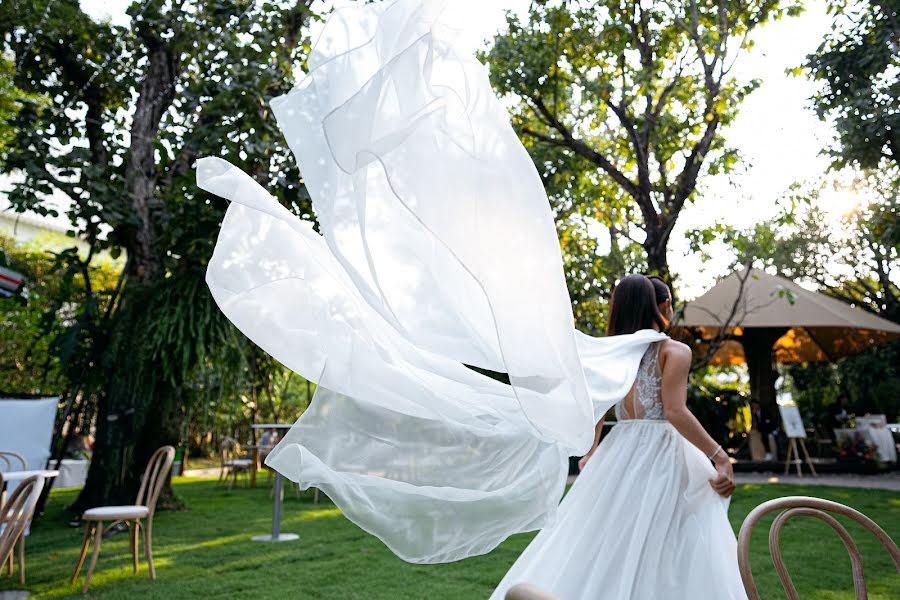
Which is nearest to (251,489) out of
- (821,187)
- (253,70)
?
(253,70)

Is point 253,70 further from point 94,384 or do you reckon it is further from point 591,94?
point 591,94

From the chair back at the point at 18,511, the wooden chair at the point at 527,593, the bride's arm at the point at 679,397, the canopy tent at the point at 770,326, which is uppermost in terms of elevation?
the canopy tent at the point at 770,326

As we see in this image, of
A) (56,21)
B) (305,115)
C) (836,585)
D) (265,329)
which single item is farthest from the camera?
(56,21)

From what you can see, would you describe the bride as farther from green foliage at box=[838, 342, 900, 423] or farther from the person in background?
green foliage at box=[838, 342, 900, 423]

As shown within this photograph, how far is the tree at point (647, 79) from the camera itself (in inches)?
319

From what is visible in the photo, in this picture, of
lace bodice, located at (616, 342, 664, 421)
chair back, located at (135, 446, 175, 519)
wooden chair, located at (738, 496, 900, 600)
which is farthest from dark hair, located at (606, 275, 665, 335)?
chair back, located at (135, 446, 175, 519)

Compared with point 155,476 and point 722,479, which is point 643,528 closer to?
point 722,479

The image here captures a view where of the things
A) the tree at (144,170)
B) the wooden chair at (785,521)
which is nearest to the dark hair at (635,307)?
the wooden chair at (785,521)

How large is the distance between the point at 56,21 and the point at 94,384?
156 inches

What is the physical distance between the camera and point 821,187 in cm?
1622

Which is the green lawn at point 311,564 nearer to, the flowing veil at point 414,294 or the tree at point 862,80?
the flowing veil at point 414,294

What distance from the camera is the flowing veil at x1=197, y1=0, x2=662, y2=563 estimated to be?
1.43 m

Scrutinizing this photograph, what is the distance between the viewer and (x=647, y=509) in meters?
2.34

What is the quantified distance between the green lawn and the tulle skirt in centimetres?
175
